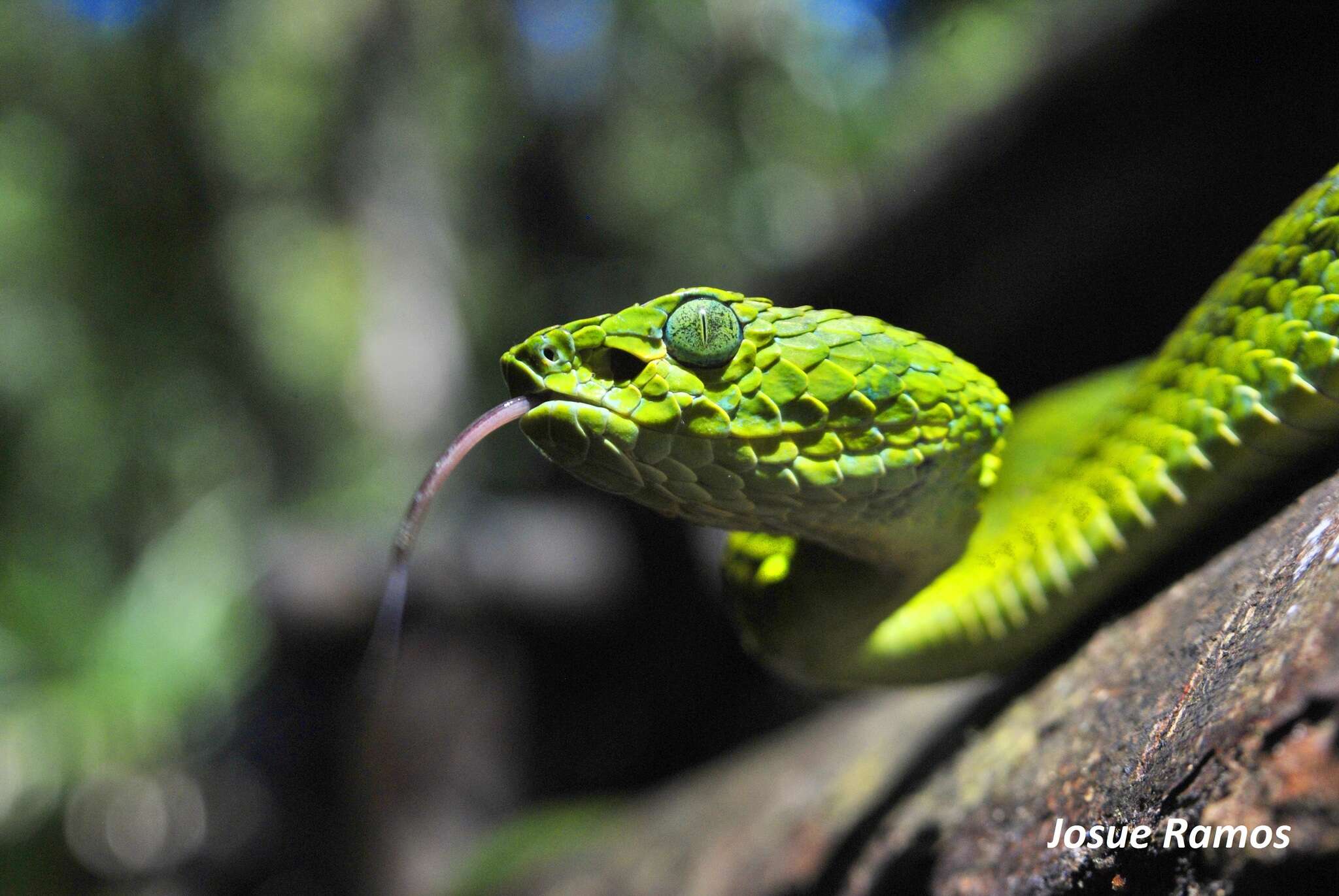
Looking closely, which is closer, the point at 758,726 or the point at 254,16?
the point at 758,726

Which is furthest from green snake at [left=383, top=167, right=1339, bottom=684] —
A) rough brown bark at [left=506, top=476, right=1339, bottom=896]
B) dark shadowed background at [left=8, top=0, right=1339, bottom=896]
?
dark shadowed background at [left=8, top=0, right=1339, bottom=896]

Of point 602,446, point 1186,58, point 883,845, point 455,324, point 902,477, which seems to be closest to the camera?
point 602,446

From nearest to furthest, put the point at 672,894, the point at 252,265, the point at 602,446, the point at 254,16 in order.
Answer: the point at 602,446, the point at 672,894, the point at 254,16, the point at 252,265

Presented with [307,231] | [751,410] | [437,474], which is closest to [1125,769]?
[751,410]

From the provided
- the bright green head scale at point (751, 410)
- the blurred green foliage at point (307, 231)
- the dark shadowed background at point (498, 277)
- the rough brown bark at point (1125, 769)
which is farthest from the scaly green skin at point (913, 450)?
the blurred green foliage at point (307, 231)

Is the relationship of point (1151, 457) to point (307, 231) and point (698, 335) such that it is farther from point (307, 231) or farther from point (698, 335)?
point (307, 231)

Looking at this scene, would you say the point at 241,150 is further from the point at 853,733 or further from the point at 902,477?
the point at 902,477

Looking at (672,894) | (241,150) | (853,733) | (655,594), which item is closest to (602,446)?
(672,894)
